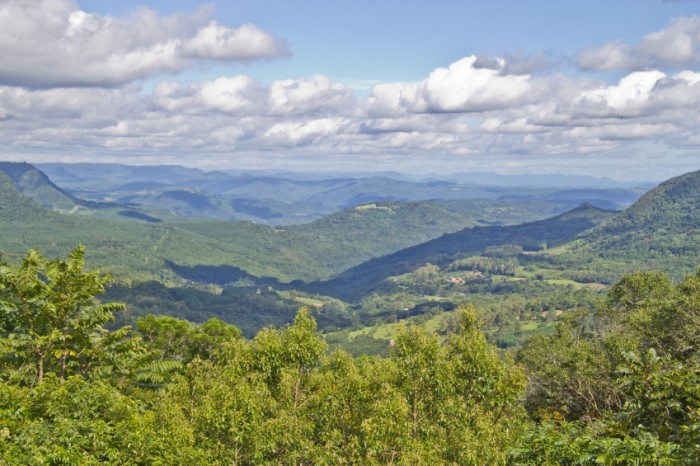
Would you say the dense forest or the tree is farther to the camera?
the tree

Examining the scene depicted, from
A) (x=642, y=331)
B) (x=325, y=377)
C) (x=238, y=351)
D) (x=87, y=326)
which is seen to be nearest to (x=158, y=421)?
(x=238, y=351)

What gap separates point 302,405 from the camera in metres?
24.7

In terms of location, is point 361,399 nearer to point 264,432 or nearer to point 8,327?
point 264,432

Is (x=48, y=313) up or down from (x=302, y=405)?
up

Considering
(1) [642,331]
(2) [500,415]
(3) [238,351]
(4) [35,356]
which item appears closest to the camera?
(2) [500,415]

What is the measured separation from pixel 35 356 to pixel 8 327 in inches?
108

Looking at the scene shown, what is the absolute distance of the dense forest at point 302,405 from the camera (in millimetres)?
18609

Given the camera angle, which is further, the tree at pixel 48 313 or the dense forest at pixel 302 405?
the tree at pixel 48 313

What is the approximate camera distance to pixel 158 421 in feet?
76.3

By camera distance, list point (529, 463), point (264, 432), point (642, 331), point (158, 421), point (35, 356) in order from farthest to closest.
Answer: point (642, 331) < point (35, 356) < point (158, 421) < point (264, 432) < point (529, 463)

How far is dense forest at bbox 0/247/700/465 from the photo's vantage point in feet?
61.1

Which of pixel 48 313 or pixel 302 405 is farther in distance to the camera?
pixel 48 313

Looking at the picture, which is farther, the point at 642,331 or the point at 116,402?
the point at 642,331

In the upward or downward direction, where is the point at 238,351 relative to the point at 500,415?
upward
